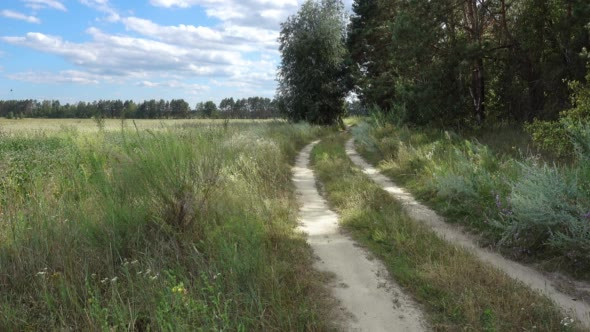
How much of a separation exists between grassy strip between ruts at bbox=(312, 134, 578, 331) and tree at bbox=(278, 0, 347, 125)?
29.7 meters

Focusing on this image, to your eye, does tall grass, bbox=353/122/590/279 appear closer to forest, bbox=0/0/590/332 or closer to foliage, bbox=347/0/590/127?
forest, bbox=0/0/590/332

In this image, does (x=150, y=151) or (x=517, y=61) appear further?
(x=517, y=61)

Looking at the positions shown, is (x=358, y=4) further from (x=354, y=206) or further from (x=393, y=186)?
(x=354, y=206)

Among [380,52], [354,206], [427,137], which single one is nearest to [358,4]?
[380,52]

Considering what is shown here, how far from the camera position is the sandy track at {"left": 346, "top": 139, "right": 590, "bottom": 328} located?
4195 mm

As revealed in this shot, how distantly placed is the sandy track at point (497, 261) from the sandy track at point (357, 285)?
1.44 m

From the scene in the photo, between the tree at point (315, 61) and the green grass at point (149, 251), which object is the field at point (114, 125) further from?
the tree at point (315, 61)

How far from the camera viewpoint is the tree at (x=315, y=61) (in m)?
35.6

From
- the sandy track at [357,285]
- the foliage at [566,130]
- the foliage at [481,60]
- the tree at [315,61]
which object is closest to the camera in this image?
the sandy track at [357,285]

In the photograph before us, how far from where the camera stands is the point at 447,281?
14.7 feet

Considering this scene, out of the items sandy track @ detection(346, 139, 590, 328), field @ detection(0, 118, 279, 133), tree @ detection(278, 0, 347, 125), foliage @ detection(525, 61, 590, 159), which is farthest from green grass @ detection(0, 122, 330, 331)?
tree @ detection(278, 0, 347, 125)

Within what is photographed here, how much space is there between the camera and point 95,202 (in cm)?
531

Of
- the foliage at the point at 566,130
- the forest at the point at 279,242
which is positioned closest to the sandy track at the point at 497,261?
the forest at the point at 279,242

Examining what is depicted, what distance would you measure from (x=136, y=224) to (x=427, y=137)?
45.9 ft
